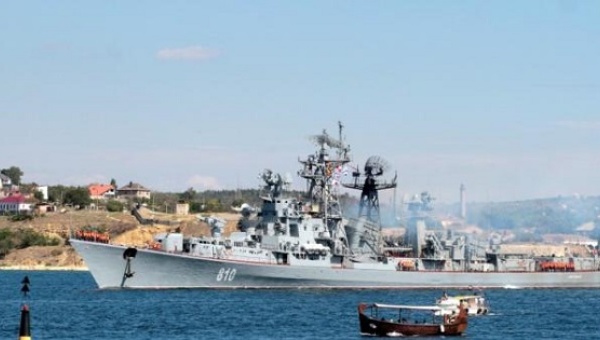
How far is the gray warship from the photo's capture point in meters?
104

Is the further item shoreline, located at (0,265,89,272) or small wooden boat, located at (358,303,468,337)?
shoreline, located at (0,265,89,272)

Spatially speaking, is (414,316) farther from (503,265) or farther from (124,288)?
(503,265)

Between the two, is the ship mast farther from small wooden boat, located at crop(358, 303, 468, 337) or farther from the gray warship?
small wooden boat, located at crop(358, 303, 468, 337)

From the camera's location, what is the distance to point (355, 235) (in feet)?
376

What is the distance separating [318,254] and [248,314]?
24.8 m

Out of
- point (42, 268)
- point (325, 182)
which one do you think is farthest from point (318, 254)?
point (42, 268)

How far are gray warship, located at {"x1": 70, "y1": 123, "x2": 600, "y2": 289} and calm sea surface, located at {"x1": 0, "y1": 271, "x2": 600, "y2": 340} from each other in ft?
5.83

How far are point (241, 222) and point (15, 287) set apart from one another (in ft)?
93.2

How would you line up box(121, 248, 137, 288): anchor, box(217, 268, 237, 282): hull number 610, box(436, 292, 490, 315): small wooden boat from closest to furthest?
box(436, 292, 490, 315): small wooden boat, box(121, 248, 137, 288): anchor, box(217, 268, 237, 282): hull number 610

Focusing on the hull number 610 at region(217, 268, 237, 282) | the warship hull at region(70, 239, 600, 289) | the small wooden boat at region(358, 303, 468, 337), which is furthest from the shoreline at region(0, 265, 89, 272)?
the small wooden boat at region(358, 303, 468, 337)

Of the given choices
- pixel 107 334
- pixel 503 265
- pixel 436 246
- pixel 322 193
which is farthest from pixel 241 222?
pixel 107 334

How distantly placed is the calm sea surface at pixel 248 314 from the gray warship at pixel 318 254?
5.83 feet

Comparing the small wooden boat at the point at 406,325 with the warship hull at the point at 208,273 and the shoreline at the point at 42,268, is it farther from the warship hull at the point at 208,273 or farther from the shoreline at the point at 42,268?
the shoreline at the point at 42,268

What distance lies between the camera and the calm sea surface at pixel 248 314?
240ft
